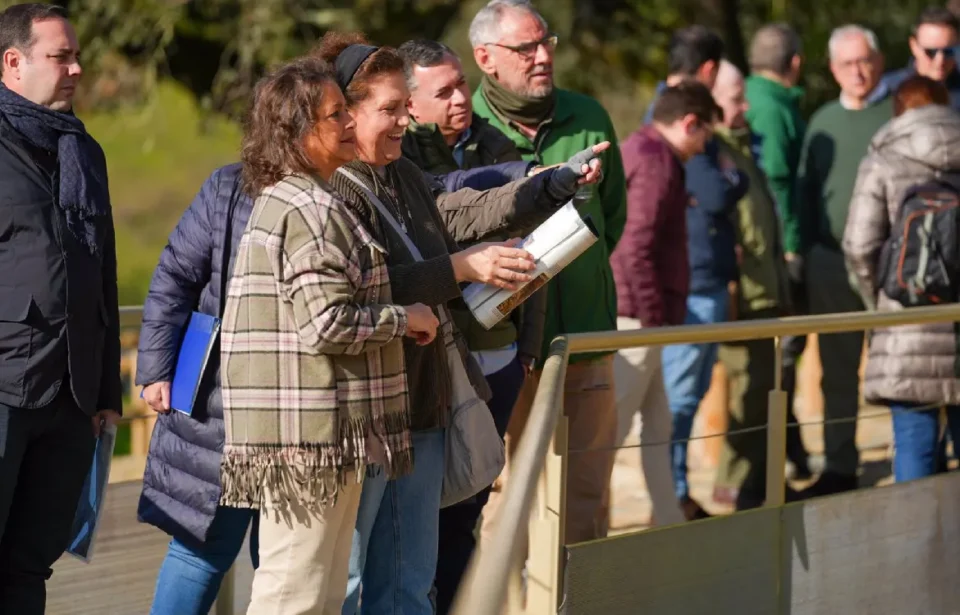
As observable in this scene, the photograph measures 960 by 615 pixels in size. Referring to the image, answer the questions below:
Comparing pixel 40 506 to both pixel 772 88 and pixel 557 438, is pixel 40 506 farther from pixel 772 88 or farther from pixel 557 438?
pixel 772 88

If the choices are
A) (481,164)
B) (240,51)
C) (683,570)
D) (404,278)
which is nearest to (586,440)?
(683,570)

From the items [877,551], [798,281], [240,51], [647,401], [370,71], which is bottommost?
[877,551]

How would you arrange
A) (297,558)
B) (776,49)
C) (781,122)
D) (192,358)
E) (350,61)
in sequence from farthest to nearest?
(776,49) → (781,122) → (192,358) → (350,61) → (297,558)

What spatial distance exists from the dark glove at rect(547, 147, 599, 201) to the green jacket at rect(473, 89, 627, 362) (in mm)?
1077

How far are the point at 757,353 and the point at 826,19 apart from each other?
6537 millimetres

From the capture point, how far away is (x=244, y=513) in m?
4.21

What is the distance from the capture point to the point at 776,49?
309 inches

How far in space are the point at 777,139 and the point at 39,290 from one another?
4707mm

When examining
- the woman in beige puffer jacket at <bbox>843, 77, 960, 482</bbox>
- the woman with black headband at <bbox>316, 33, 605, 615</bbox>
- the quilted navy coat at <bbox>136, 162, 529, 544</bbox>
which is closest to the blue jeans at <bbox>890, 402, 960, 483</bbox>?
the woman in beige puffer jacket at <bbox>843, 77, 960, 482</bbox>

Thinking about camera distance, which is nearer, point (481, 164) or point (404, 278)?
point (404, 278)

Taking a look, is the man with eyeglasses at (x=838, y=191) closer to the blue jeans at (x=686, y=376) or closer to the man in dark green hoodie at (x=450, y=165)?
the blue jeans at (x=686, y=376)

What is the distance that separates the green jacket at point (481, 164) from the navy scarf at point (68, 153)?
91cm

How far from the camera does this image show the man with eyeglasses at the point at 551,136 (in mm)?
5027

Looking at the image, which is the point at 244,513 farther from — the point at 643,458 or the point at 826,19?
the point at 826,19
